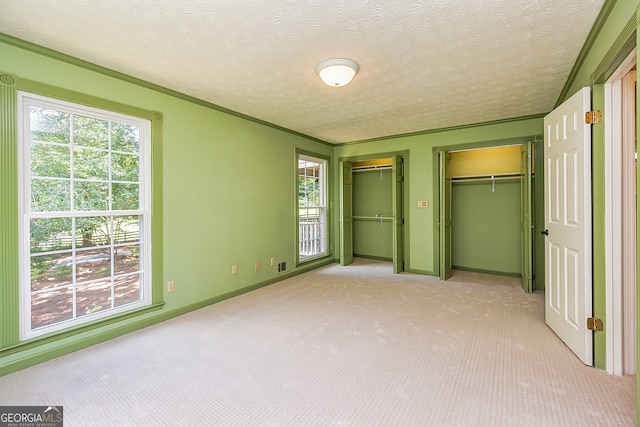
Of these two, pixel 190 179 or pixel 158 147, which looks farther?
pixel 190 179

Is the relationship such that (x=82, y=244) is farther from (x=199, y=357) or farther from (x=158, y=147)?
(x=199, y=357)

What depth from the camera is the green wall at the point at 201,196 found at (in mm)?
2369

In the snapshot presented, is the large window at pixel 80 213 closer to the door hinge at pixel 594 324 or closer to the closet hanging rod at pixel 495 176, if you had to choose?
the door hinge at pixel 594 324

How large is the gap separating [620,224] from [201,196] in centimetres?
385

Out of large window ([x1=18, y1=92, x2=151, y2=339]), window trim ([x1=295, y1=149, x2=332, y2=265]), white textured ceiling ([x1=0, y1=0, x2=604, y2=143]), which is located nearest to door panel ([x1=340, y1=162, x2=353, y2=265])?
window trim ([x1=295, y1=149, x2=332, y2=265])

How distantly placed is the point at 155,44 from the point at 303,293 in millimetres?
3193

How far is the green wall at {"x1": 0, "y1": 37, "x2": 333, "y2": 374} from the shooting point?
237cm

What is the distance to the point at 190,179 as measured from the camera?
3.36 metres

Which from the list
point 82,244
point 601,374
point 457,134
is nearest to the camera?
point 601,374

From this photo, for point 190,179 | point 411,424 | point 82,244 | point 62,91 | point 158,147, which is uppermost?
point 62,91

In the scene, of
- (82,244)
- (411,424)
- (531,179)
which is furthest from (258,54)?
(531,179)

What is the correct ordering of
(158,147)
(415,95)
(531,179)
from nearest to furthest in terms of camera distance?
(158,147), (415,95), (531,179)

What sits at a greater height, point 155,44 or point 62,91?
point 155,44

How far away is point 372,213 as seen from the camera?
6.49 m
